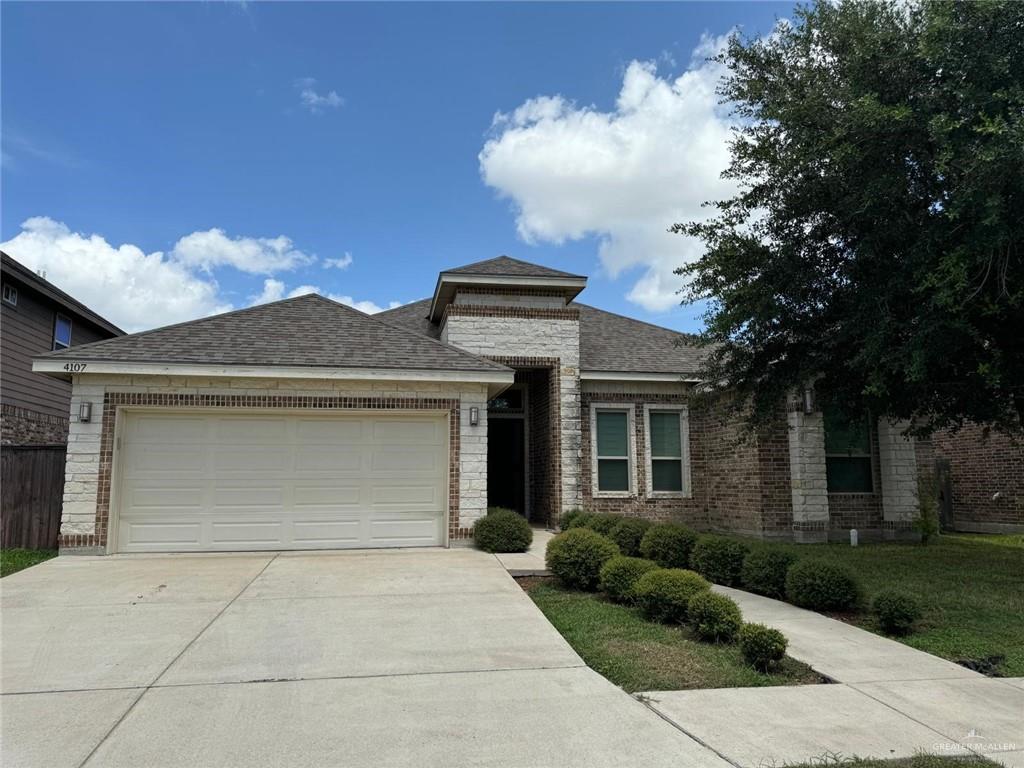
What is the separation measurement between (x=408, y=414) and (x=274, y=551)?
9.71 ft

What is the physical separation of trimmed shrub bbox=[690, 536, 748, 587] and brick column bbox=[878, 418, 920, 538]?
6.71 meters

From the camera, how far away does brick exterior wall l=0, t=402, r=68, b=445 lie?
1311cm

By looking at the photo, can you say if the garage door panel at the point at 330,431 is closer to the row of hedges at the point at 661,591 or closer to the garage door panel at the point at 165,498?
the garage door panel at the point at 165,498

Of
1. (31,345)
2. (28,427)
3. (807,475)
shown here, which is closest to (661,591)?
(807,475)

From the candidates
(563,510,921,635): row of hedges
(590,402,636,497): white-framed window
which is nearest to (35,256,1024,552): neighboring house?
(590,402,636,497): white-framed window

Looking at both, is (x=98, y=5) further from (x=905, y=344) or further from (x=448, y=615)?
(x=905, y=344)

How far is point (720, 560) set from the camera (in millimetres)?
8023

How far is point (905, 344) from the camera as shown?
7324mm

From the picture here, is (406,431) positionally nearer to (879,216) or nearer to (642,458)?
(642,458)

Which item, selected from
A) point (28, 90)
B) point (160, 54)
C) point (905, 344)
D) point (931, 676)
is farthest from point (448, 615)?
point (28, 90)

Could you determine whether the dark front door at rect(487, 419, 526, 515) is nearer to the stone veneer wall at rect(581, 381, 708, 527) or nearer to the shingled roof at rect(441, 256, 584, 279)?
the stone veneer wall at rect(581, 381, 708, 527)

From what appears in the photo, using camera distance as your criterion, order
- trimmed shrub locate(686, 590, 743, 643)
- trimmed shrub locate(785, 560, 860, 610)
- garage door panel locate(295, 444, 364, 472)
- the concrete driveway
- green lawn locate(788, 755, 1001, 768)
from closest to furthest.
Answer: green lawn locate(788, 755, 1001, 768) < the concrete driveway < trimmed shrub locate(686, 590, 743, 643) < trimmed shrub locate(785, 560, 860, 610) < garage door panel locate(295, 444, 364, 472)

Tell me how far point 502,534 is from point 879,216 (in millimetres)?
6727

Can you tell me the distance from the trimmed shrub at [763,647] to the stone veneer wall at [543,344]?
27.3 ft
